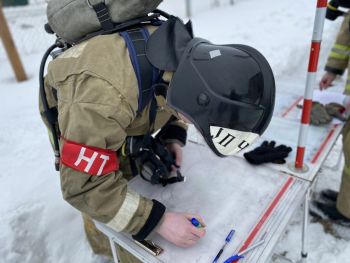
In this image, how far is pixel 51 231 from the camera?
2.00 meters

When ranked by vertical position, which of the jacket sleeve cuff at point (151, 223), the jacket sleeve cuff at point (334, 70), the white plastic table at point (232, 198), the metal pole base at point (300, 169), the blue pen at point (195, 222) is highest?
the jacket sleeve cuff at point (151, 223)

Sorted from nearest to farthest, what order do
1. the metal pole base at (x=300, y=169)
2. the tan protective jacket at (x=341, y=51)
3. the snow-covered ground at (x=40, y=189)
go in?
1. the metal pole base at (x=300, y=169)
2. the snow-covered ground at (x=40, y=189)
3. the tan protective jacket at (x=341, y=51)

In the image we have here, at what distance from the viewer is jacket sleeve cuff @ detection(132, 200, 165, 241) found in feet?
3.93

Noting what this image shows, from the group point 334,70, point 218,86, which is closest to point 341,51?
point 334,70

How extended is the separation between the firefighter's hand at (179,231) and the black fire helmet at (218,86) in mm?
327

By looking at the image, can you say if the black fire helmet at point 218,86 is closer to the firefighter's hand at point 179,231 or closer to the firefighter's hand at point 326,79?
the firefighter's hand at point 179,231

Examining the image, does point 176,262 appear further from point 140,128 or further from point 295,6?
point 295,6

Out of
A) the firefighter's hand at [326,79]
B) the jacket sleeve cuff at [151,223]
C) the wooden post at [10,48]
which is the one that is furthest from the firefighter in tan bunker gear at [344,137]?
the wooden post at [10,48]

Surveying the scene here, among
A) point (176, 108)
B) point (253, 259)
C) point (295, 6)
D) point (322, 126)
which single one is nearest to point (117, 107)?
point (176, 108)

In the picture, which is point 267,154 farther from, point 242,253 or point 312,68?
point 242,253

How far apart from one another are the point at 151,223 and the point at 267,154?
33.2 inches

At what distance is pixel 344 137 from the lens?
6.98 ft

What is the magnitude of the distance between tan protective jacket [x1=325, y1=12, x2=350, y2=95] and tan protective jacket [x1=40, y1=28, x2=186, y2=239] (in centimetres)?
174

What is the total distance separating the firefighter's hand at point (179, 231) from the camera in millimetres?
1202
